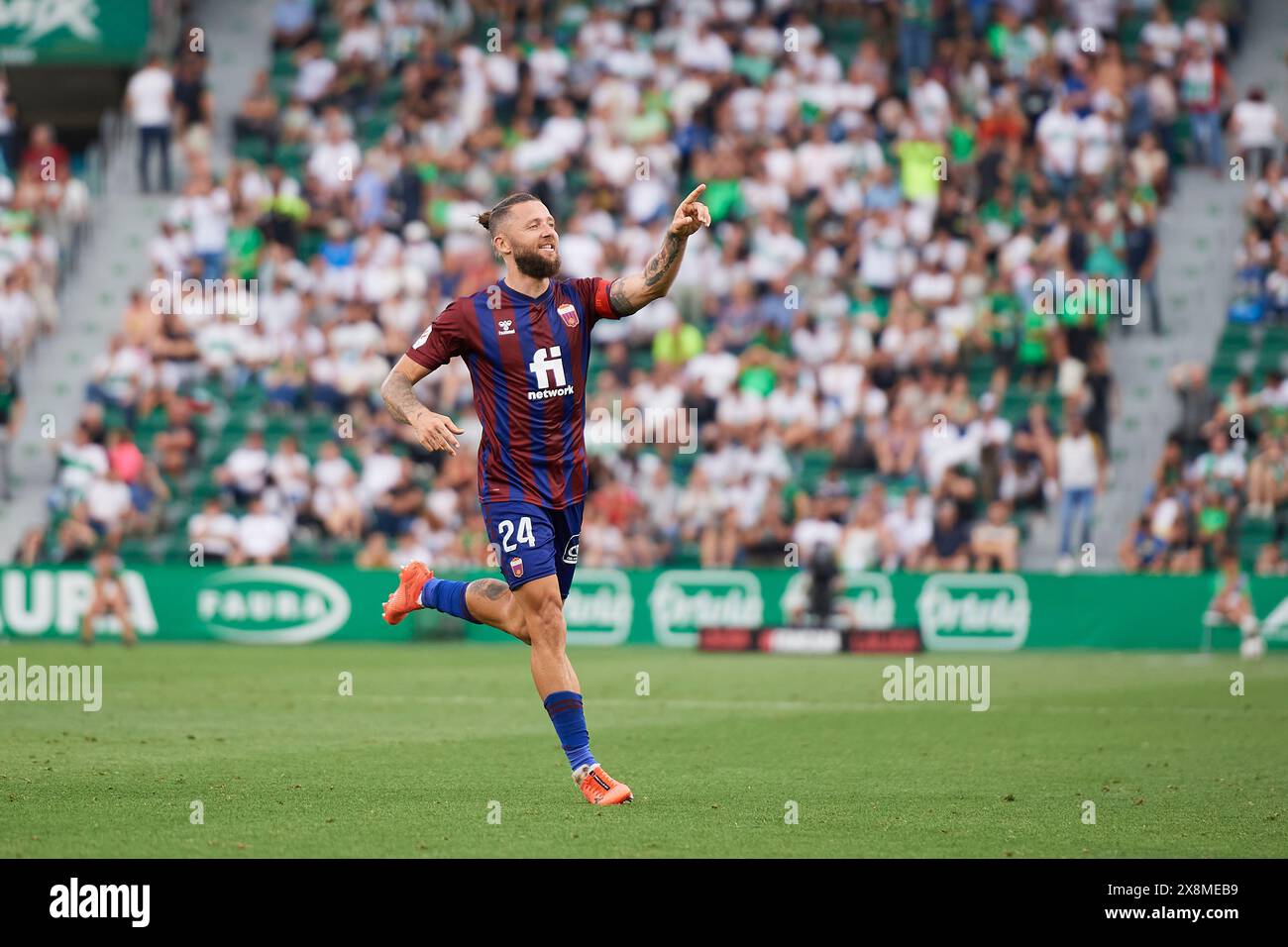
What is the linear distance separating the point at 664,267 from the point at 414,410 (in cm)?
146

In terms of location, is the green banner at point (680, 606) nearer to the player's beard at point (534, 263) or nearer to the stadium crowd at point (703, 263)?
the stadium crowd at point (703, 263)

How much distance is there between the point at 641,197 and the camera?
2966cm

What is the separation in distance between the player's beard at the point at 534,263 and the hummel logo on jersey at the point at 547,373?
39cm

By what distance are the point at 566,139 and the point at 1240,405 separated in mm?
10917

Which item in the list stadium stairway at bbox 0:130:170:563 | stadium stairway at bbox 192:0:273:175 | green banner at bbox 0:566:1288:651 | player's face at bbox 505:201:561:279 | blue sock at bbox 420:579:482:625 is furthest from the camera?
stadium stairway at bbox 192:0:273:175

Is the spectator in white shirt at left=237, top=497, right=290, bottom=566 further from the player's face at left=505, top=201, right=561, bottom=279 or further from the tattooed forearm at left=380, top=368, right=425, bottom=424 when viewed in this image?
the player's face at left=505, top=201, right=561, bottom=279

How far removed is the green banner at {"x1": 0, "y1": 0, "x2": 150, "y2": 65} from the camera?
31.7 meters

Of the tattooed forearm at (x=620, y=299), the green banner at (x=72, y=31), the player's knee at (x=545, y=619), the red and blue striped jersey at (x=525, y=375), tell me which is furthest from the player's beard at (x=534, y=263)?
the green banner at (x=72, y=31)

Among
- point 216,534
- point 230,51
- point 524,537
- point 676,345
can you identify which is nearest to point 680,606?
point 676,345

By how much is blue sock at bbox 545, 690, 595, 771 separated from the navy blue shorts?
55cm

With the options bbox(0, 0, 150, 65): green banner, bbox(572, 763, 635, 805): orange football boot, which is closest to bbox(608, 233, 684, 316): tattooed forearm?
bbox(572, 763, 635, 805): orange football boot

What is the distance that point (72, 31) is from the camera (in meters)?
31.9

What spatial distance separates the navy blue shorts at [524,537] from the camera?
10047 mm
